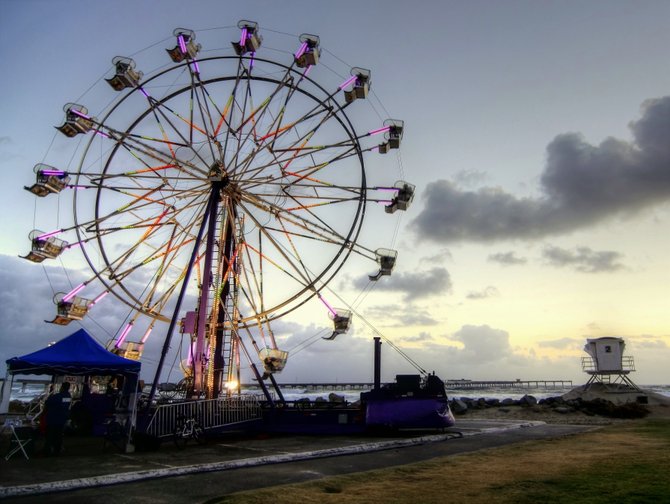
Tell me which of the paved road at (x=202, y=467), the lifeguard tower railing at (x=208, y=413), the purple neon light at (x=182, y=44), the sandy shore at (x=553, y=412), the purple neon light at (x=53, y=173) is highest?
the purple neon light at (x=182, y=44)

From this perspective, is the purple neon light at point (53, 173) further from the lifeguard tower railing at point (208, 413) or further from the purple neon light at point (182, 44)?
the lifeguard tower railing at point (208, 413)

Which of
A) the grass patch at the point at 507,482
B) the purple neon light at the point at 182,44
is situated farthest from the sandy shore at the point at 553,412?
the purple neon light at the point at 182,44

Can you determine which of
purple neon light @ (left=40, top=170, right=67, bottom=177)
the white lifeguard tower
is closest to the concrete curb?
purple neon light @ (left=40, top=170, right=67, bottom=177)

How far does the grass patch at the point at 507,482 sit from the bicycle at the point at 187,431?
8566mm

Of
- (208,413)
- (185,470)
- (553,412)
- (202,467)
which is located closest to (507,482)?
(202,467)

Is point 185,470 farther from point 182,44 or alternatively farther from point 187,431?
point 182,44

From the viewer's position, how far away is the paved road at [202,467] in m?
10.1

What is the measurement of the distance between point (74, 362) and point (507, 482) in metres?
13.7

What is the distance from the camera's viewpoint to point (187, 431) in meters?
18.0

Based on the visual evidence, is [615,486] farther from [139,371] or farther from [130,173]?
[130,173]

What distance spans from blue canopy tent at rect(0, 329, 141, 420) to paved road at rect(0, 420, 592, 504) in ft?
8.11

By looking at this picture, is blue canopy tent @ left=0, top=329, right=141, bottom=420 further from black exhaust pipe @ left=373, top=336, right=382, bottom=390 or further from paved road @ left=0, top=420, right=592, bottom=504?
black exhaust pipe @ left=373, top=336, right=382, bottom=390

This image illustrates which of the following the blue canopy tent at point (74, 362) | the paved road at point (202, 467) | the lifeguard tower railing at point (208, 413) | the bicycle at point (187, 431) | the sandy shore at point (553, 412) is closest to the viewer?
the paved road at point (202, 467)

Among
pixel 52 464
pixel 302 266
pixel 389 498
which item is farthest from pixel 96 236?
pixel 389 498
